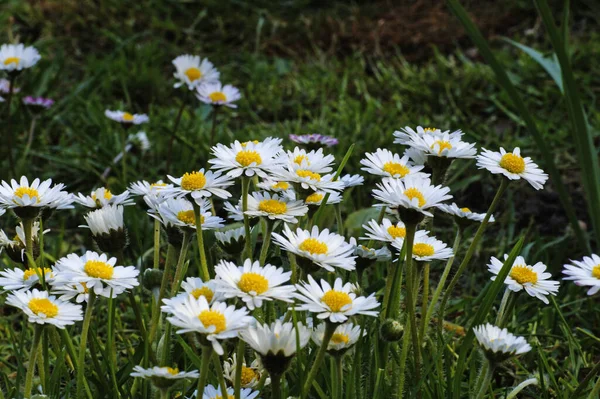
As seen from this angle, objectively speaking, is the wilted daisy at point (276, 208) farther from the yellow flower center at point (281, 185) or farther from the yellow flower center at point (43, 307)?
the yellow flower center at point (43, 307)

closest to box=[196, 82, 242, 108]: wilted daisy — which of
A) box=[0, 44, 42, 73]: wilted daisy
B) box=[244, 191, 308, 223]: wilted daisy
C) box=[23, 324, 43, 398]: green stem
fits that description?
box=[0, 44, 42, 73]: wilted daisy

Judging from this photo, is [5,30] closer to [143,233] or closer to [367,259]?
[143,233]

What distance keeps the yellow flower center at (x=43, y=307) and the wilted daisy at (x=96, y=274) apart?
0.04m

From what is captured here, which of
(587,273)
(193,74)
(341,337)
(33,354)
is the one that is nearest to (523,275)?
(587,273)

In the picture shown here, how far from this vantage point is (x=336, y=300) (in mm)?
1150

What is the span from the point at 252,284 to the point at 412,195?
0.31m

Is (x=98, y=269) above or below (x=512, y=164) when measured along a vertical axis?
below

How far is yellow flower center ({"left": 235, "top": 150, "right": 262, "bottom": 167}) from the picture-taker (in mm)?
1352

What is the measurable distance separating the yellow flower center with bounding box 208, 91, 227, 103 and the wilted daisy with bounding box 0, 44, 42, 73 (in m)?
0.59

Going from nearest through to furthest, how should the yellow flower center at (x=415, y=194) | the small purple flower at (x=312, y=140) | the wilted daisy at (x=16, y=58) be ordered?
the yellow flower center at (x=415, y=194) → the small purple flower at (x=312, y=140) → the wilted daisy at (x=16, y=58)

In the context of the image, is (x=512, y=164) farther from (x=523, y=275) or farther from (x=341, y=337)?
(x=341, y=337)

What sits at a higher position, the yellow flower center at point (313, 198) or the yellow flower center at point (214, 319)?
the yellow flower center at point (313, 198)

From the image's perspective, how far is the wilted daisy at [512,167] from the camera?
4.48 feet

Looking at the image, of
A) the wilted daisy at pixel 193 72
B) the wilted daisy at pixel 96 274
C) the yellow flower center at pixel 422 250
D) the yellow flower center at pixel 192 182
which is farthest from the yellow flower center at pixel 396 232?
the wilted daisy at pixel 193 72
